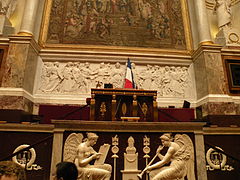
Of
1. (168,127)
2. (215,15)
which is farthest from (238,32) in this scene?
(168,127)

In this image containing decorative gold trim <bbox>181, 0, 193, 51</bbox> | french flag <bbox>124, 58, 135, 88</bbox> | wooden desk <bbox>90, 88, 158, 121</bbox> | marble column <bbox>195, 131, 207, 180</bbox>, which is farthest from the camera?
decorative gold trim <bbox>181, 0, 193, 51</bbox>

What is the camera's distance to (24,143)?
475cm

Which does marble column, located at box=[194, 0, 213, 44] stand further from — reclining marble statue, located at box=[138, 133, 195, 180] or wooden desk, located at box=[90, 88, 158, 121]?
reclining marble statue, located at box=[138, 133, 195, 180]

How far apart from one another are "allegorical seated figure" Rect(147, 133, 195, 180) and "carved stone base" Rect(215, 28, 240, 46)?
17.6 feet

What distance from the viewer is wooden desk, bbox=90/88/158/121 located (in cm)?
516

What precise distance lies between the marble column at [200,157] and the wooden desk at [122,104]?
4.72 feet

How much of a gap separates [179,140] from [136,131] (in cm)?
76

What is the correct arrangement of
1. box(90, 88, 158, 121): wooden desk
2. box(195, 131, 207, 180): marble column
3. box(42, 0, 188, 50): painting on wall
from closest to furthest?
1. box(195, 131, 207, 180): marble column
2. box(90, 88, 158, 121): wooden desk
3. box(42, 0, 188, 50): painting on wall

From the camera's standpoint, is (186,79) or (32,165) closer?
(32,165)

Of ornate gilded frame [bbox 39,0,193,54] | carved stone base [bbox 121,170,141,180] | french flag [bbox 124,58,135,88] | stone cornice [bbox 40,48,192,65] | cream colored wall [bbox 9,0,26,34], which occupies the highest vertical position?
cream colored wall [bbox 9,0,26,34]

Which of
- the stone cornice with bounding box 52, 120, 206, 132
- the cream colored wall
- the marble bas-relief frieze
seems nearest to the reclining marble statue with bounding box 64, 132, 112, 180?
the stone cornice with bounding box 52, 120, 206, 132

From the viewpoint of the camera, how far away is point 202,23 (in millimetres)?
7773

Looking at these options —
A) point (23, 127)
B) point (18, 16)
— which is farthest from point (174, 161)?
point (18, 16)

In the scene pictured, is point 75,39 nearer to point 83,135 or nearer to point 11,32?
point 11,32
